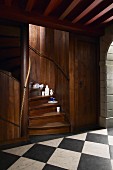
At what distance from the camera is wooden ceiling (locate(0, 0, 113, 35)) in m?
2.59

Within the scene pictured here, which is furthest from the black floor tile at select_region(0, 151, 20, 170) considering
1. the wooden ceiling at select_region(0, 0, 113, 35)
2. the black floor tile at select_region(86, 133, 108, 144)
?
the wooden ceiling at select_region(0, 0, 113, 35)

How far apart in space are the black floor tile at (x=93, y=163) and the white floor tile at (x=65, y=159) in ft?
0.25

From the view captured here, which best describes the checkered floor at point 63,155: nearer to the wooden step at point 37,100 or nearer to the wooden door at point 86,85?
the wooden door at point 86,85

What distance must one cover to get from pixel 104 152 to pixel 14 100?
5.90ft

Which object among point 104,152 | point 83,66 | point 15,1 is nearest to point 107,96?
point 83,66

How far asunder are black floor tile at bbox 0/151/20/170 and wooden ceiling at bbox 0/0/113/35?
231 centimetres

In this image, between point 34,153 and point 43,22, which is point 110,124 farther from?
point 43,22

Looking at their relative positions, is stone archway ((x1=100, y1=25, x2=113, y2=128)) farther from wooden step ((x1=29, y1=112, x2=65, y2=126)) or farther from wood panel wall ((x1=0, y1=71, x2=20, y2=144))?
wood panel wall ((x1=0, y1=71, x2=20, y2=144))

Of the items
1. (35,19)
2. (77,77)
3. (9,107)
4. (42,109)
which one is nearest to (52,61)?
(77,77)

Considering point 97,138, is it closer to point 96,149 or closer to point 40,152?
point 96,149

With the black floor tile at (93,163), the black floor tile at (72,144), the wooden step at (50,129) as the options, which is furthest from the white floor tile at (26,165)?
the wooden step at (50,129)

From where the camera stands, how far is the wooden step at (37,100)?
384 centimetres

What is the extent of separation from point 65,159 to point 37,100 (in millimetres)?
1992

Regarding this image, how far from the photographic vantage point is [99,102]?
12.8ft
